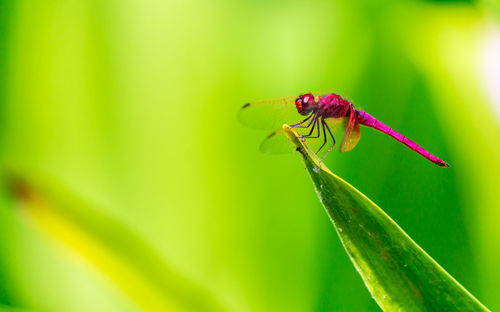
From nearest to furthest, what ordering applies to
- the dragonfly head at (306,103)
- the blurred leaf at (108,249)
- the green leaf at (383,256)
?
the green leaf at (383,256)
the blurred leaf at (108,249)
the dragonfly head at (306,103)

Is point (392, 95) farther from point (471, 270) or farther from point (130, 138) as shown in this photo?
point (130, 138)

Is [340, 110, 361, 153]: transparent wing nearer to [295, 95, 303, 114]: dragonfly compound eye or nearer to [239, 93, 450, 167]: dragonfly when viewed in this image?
[239, 93, 450, 167]: dragonfly

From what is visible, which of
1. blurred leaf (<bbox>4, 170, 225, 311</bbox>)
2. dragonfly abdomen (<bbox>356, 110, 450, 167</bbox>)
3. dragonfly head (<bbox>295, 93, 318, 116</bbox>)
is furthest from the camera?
dragonfly head (<bbox>295, 93, 318, 116</bbox>)

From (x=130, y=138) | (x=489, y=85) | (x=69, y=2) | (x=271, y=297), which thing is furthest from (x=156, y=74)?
(x=489, y=85)

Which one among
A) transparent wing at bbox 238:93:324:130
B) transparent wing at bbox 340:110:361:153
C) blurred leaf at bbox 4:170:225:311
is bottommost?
blurred leaf at bbox 4:170:225:311

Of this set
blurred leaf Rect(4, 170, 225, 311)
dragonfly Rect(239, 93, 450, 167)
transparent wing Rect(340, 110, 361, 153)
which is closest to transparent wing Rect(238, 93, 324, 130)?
dragonfly Rect(239, 93, 450, 167)

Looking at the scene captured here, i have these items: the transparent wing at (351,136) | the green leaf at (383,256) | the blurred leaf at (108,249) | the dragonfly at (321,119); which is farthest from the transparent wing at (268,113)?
the green leaf at (383,256)

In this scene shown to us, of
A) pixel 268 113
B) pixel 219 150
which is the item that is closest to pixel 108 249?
pixel 219 150

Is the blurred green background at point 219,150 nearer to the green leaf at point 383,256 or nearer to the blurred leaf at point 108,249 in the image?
the blurred leaf at point 108,249
